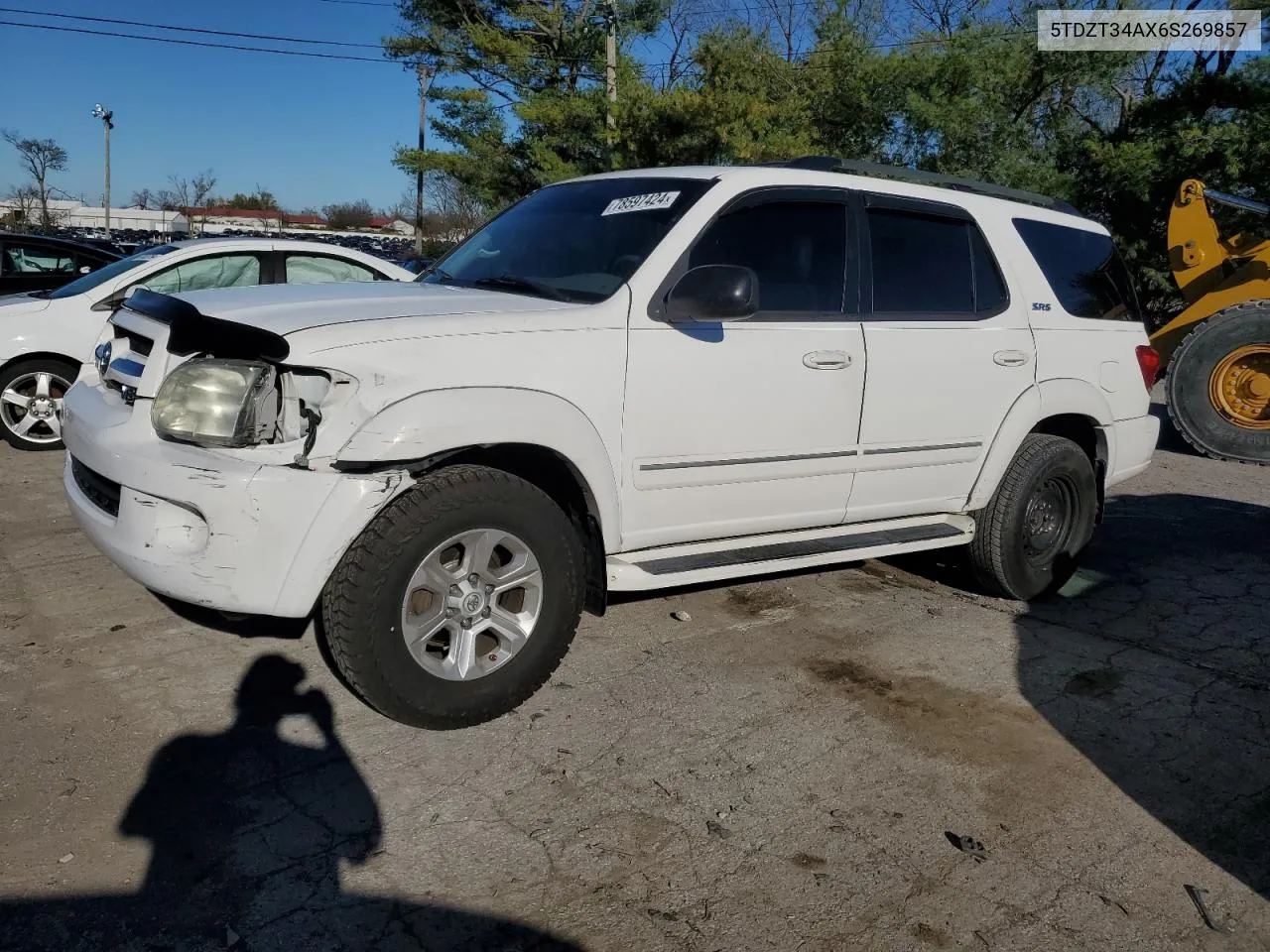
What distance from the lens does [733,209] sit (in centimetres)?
399

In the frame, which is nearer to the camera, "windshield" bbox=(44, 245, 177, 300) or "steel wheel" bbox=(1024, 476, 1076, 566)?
"steel wheel" bbox=(1024, 476, 1076, 566)

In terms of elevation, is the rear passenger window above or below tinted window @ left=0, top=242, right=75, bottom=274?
below

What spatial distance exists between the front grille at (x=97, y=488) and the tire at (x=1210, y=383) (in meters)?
9.18

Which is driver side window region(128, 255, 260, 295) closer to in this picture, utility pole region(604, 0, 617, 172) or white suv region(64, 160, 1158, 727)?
white suv region(64, 160, 1158, 727)

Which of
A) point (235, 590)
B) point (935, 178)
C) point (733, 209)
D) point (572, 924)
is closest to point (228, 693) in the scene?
point (235, 590)

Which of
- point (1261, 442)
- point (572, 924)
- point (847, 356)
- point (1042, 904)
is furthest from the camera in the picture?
point (1261, 442)

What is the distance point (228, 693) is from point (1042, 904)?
2722mm

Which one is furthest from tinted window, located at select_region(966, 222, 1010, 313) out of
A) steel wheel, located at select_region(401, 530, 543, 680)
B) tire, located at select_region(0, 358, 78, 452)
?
tire, located at select_region(0, 358, 78, 452)

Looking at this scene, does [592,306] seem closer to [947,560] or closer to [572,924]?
[572,924]

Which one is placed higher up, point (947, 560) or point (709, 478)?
point (709, 478)

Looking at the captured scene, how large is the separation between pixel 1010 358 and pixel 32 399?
6.92 m

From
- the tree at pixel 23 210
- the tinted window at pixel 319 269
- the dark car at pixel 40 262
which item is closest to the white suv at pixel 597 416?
the tinted window at pixel 319 269

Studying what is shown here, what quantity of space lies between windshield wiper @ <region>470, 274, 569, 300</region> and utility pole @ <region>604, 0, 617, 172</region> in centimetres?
1779

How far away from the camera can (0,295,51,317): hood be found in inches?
292
